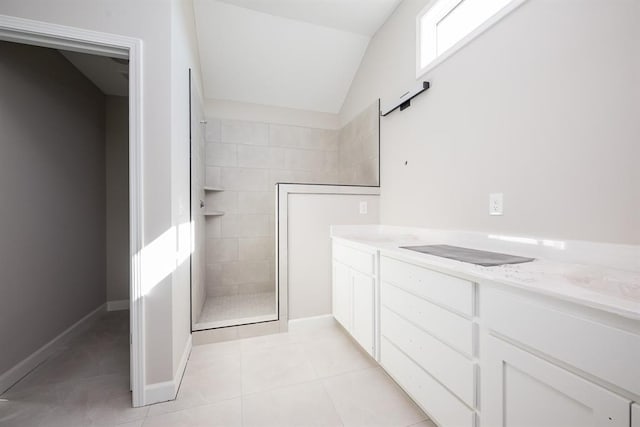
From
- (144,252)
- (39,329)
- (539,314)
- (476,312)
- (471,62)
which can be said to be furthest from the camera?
(39,329)

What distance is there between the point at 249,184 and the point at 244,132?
2.06 ft

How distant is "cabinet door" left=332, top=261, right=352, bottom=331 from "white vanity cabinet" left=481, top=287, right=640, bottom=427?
1135mm

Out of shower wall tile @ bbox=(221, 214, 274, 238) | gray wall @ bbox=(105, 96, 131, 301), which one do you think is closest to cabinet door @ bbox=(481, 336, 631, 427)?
shower wall tile @ bbox=(221, 214, 274, 238)

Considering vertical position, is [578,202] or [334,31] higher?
[334,31]

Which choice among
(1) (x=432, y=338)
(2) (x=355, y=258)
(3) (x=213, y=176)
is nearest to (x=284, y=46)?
(3) (x=213, y=176)

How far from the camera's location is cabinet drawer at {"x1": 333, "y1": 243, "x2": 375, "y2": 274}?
1.69 meters

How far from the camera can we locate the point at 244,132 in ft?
10.1

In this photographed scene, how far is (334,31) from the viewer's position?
2543 mm

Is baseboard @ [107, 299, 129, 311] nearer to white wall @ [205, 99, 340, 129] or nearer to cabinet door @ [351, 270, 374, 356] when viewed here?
white wall @ [205, 99, 340, 129]

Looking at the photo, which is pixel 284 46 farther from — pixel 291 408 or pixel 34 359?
pixel 34 359

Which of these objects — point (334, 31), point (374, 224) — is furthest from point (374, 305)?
point (334, 31)

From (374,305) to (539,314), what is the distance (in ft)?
3.28

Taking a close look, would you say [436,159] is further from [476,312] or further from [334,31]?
[334,31]

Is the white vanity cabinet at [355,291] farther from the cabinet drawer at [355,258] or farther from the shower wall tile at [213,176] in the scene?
the shower wall tile at [213,176]
